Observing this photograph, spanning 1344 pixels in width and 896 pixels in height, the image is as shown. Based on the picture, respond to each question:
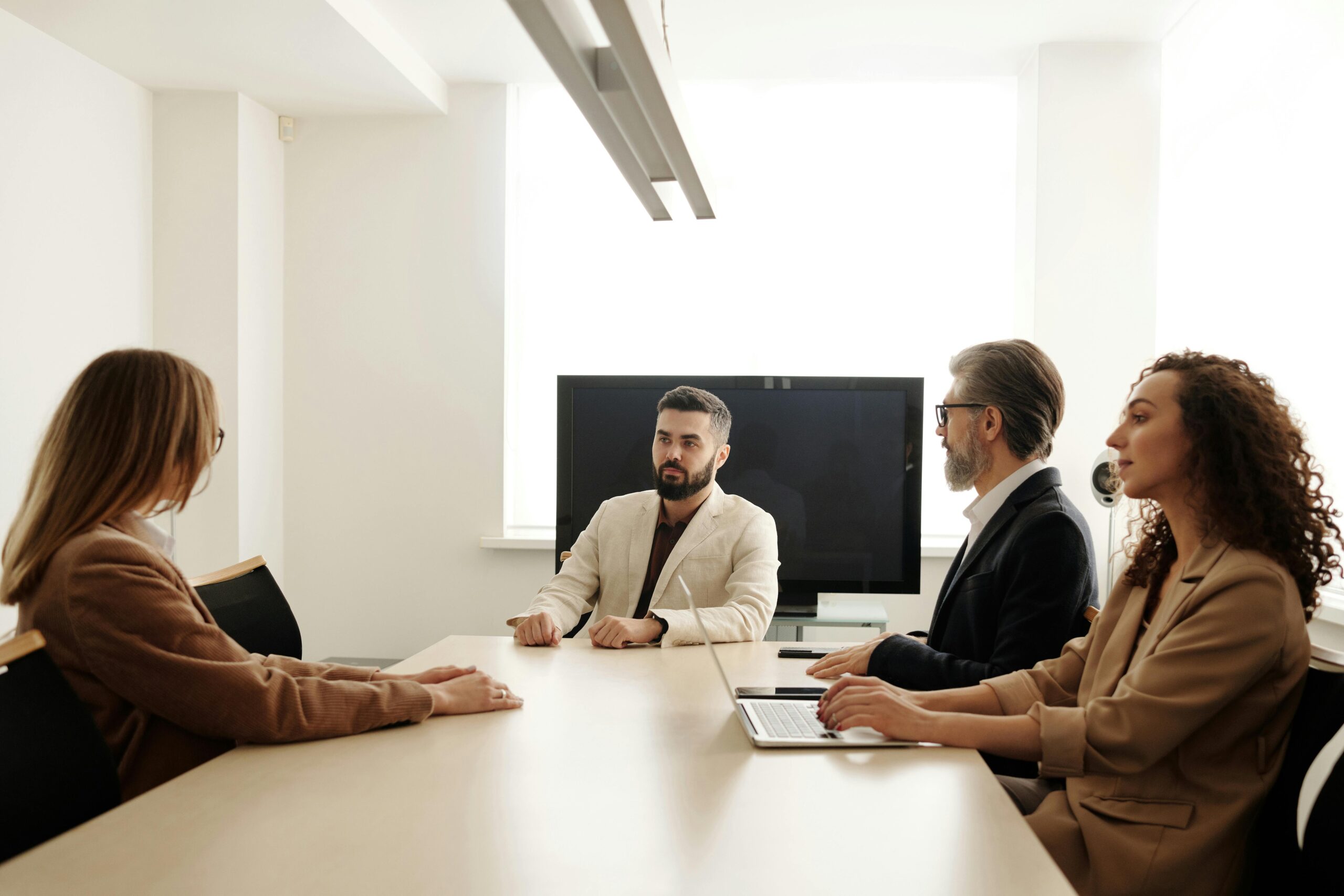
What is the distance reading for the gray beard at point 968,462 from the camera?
7.08ft

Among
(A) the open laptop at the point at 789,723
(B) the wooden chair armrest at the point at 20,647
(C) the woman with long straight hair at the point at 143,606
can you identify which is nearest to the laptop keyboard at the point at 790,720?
(A) the open laptop at the point at 789,723

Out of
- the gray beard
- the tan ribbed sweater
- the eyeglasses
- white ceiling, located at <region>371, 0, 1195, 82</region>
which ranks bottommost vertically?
the tan ribbed sweater

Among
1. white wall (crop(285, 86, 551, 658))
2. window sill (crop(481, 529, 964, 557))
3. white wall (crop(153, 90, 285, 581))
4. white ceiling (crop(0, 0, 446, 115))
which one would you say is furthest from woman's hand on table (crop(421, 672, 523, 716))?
white wall (crop(153, 90, 285, 581))

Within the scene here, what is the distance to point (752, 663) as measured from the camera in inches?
82.0

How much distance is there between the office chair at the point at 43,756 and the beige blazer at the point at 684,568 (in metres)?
1.19

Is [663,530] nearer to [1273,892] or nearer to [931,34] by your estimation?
[1273,892]

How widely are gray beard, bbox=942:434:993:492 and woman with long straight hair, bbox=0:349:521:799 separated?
1199 millimetres

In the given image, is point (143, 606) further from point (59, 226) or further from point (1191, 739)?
point (59, 226)

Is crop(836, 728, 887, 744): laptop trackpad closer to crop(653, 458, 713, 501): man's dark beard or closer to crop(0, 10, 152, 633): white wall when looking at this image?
crop(653, 458, 713, 501): man's dark beard

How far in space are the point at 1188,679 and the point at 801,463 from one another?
2.23 m

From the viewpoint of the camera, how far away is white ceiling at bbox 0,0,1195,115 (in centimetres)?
358

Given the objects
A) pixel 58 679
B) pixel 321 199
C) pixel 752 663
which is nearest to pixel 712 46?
pixel 321 199

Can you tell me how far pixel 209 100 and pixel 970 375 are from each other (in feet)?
12.4

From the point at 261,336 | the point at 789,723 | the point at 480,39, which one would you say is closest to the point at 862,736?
the point at 789,723
